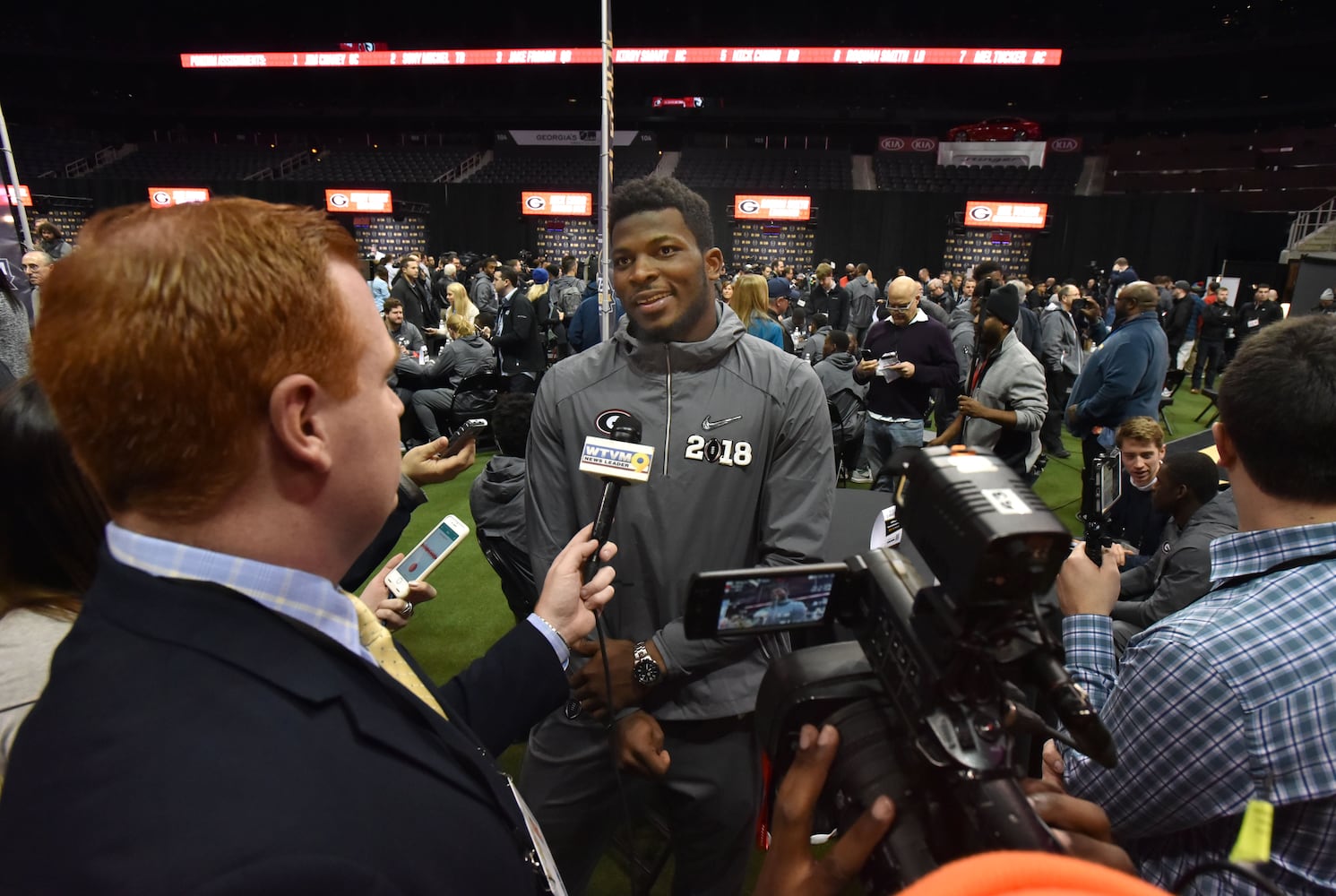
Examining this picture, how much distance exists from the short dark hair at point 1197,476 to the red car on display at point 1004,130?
19.1 metres

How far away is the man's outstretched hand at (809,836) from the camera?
1.93 feet

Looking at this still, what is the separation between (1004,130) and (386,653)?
857 inches

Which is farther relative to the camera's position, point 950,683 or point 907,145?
point 907,145

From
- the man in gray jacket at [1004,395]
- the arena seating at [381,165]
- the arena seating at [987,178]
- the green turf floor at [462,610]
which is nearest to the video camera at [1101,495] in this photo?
the man in gray jacket at [1004,395]

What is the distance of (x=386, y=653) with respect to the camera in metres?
0.86

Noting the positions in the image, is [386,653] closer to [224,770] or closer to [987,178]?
[224,770]

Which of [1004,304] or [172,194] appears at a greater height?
[172,194]

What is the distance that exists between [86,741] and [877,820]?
615mm

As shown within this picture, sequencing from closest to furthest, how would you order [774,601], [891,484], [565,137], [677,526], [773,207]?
[774,601], [677,526], [891,484], [773,207], [565,137]

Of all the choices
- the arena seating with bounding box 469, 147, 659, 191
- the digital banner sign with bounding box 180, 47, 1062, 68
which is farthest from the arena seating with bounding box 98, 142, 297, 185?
the arena seating with bounding box 469, 147, 659, 191

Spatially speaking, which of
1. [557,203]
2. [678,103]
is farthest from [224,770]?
[678,103]

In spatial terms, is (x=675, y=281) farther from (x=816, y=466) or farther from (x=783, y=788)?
(x=783, y=788)

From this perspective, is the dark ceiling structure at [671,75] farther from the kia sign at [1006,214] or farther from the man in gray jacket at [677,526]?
the man in gray jacket at [677,526]

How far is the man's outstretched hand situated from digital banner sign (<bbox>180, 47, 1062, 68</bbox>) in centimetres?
1890
